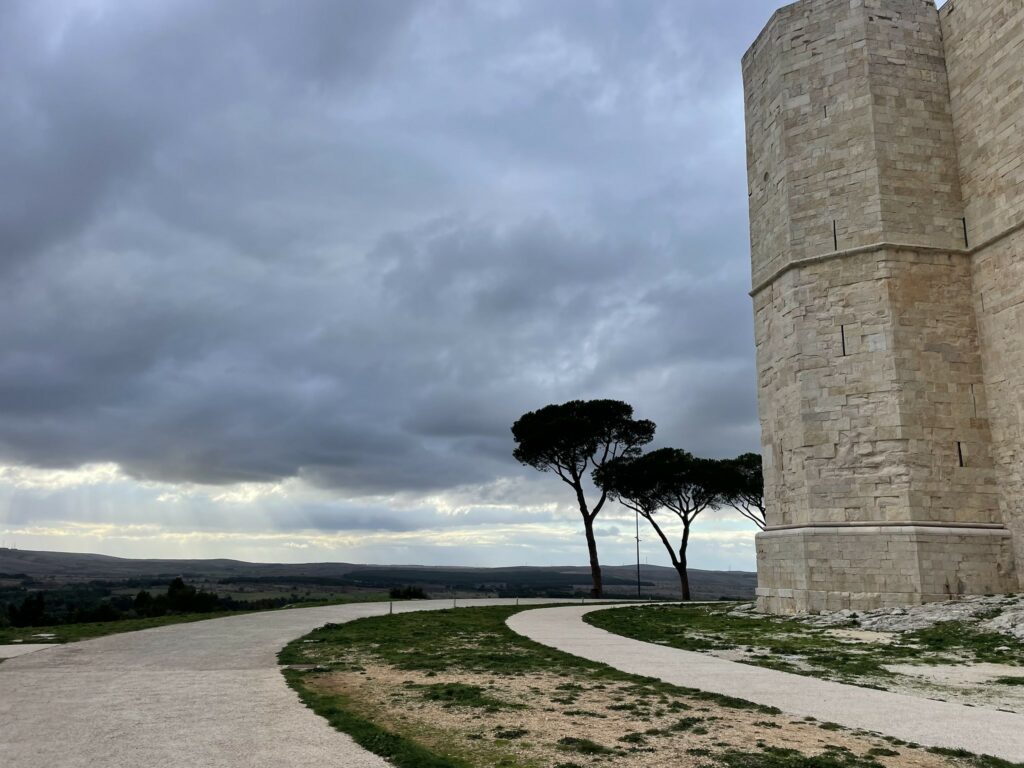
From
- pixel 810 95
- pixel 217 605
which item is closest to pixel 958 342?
pixel 810 95

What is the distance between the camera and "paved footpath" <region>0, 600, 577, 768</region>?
5492 millimetres

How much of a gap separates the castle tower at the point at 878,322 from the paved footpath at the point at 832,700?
874 cm

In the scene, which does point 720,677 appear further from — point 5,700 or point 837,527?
point 837,527

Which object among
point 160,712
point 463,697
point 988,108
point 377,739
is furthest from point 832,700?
point 988,108

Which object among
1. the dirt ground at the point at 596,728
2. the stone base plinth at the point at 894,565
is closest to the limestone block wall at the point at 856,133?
the stone base plinth at the point at 894,565

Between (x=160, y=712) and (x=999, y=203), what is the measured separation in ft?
71.6

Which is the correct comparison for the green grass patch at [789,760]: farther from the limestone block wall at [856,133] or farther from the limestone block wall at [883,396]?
the limestone block wall at [856,133]

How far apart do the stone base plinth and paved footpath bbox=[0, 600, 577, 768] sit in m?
13.3

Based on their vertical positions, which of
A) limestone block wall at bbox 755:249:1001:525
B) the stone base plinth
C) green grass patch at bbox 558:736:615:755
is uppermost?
limestone block wall at bbox 755:249:1001:525

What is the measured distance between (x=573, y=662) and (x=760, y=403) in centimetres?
1390

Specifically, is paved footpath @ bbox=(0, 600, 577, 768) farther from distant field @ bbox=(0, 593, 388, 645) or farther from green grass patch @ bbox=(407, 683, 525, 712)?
distant field @ bbox=(0, 593, 388, 645)

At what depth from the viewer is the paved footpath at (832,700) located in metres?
6.19

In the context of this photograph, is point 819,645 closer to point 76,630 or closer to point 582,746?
point 582,746

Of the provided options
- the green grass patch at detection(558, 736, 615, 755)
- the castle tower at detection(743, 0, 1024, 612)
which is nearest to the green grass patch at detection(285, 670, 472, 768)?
the green grass patch at detection(558, 736, 615, 755)
